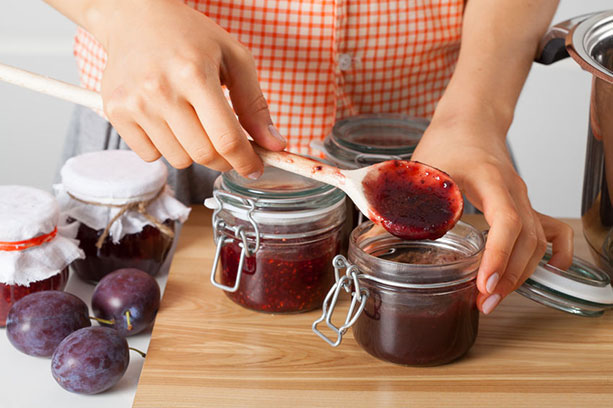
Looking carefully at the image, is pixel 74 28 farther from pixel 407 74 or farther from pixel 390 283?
pixel 390 283

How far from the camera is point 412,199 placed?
74cm

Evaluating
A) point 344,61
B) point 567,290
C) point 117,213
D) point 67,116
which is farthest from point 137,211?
point 67,116

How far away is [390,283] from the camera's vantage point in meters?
0.71

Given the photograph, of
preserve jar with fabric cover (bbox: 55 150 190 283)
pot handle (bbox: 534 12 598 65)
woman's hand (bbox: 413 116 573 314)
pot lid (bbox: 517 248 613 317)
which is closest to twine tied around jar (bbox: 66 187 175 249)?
preserve jar with fabric cover (bbox: 55 150 190 283)

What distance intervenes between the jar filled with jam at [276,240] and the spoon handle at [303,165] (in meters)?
0.05

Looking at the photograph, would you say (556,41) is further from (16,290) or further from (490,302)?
(16,290)

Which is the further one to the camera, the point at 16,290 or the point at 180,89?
the point at 16,290

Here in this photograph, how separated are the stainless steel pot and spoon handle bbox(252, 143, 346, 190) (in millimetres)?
275

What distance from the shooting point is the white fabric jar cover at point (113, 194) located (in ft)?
2.92

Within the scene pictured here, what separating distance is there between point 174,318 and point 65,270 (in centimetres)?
14

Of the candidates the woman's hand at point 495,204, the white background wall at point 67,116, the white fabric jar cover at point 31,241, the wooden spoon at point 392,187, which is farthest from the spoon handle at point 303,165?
the white background wall at point 67,116

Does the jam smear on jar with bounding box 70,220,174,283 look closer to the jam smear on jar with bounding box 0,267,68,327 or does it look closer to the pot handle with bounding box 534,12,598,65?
the jam smear on jar with bounding box 0,267,68,327

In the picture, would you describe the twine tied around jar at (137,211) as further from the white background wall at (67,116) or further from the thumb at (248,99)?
the white background wall at (67,116)

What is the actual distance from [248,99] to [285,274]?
20 cm
